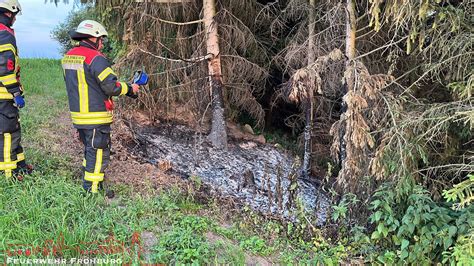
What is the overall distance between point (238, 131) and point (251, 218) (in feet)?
12.9

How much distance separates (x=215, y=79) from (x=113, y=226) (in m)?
4.12

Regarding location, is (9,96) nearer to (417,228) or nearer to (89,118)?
(89,118)

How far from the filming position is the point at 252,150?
7410mm

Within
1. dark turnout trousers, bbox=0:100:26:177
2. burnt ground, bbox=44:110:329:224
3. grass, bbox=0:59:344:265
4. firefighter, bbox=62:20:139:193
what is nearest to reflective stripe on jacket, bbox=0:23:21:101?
dark turnout trousers, bbox=0:100:26:177

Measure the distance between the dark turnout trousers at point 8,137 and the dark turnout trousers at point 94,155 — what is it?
95 cm

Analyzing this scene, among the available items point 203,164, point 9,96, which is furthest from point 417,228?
point 9,96

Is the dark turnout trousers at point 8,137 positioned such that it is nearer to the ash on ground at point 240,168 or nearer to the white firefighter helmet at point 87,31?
the white firefighter helmet at point 87,31

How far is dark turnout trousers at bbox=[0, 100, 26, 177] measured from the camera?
4.18m

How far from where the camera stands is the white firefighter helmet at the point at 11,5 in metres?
4.00

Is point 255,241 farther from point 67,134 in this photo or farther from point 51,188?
point 67,134

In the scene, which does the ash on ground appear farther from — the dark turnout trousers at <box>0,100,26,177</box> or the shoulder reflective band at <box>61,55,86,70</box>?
the shoulder reflective band at <box>61,55,86,70</box>

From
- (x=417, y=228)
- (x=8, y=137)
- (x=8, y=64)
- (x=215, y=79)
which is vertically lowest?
(x=417, y=228)

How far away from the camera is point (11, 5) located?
13.4 feet

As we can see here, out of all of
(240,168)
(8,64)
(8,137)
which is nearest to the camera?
(8,64)
